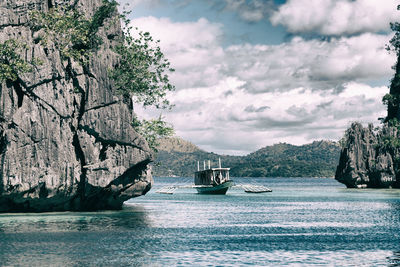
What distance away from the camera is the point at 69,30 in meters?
50.8

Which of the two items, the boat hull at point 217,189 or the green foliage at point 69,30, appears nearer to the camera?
the green foliage at point 69,30

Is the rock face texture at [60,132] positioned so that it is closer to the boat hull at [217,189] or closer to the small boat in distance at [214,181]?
the small boat in distance at [214,181]

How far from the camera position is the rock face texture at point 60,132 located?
45.0 metres

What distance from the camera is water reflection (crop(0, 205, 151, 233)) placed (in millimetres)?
39719

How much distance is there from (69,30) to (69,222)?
776 inches

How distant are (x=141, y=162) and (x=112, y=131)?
16.6 ft

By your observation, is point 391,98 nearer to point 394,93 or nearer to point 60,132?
point 394,93

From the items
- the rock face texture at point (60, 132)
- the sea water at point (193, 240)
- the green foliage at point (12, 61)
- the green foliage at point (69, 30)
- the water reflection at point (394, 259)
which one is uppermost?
the green foliage at point (69, 30)

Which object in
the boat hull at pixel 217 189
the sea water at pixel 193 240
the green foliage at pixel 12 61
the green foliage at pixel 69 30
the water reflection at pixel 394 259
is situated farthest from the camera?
the boat hull at pixel 217 189

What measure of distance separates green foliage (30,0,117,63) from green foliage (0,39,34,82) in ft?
10.4

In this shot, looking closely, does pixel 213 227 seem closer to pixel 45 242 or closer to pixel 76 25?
pixel 45 242

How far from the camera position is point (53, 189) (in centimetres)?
4694

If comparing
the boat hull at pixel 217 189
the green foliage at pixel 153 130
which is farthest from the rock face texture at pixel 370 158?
the green foliage at pixel 153 130

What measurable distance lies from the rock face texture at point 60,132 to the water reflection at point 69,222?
147 cm
